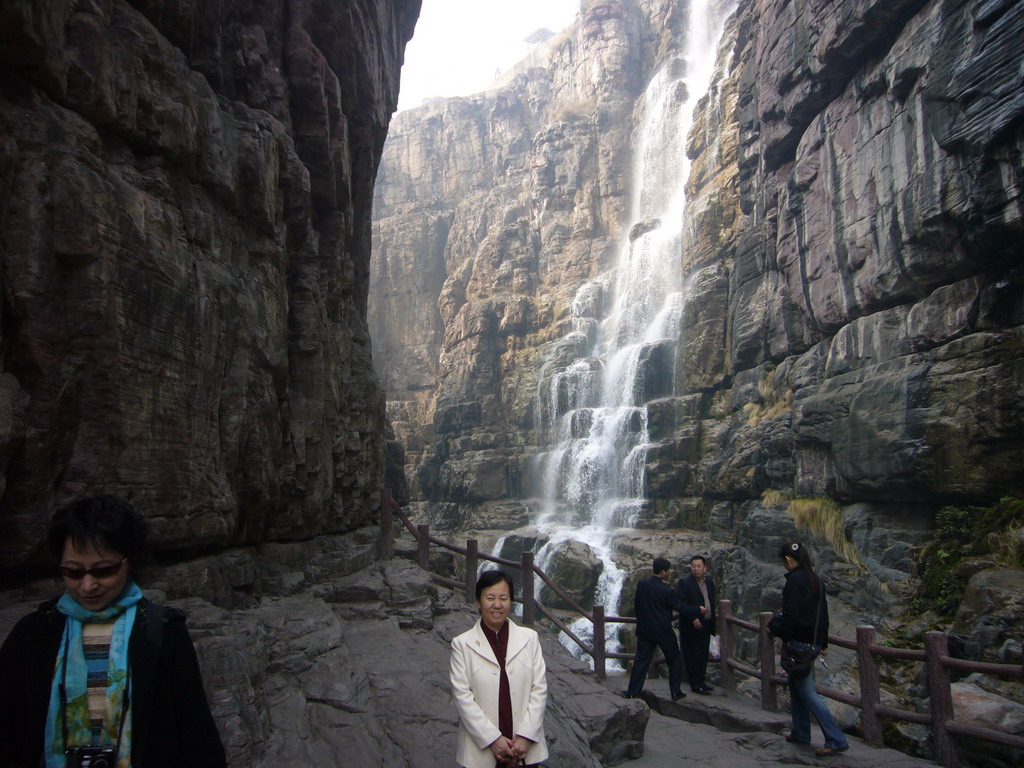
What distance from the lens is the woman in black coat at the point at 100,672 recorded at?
223 cm

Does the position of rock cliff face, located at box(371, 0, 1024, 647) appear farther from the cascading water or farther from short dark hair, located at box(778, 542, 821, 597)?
short dark hair, located at box(778, 542, 821, 597)

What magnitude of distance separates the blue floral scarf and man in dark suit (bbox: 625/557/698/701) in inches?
249

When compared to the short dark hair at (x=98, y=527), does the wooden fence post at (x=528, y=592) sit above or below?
below

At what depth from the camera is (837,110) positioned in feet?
58.6

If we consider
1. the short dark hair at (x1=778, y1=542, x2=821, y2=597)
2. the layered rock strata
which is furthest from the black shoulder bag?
the layered rock strata

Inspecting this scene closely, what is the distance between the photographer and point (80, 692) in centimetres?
224

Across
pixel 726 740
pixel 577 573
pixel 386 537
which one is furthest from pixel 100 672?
pixel 577 573

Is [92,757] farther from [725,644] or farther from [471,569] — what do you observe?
[471,569]

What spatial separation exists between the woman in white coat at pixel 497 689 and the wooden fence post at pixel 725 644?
21.5 ft

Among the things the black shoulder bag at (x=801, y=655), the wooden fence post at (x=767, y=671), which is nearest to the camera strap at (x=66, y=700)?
the black shoulder bag at (x=801, y=655)

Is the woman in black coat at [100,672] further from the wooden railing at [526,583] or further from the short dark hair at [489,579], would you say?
the wooden railing at [526,583]

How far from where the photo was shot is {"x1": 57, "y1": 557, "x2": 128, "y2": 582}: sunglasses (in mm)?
2277

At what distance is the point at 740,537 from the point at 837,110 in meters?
12.4

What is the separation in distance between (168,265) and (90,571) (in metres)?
4.28
